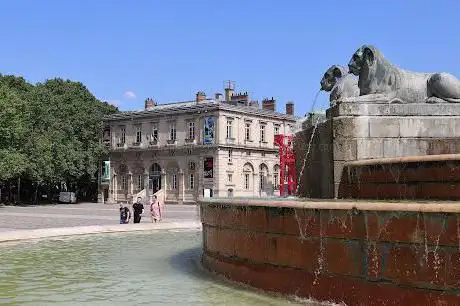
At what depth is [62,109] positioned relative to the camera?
220 feet

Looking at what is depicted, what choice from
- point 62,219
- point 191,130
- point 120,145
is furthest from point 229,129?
point 62,219

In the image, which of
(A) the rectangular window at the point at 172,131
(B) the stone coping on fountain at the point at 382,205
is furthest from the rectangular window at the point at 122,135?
(B) the stone coping on fountain at the point at 382,205

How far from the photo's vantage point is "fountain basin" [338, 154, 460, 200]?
296 inches

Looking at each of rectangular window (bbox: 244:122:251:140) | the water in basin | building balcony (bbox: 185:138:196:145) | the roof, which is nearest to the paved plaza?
the water in basin

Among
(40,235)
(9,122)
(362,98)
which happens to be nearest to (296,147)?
(362,98)

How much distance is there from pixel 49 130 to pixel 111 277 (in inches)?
2263

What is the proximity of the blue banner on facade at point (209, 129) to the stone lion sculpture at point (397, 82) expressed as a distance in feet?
185

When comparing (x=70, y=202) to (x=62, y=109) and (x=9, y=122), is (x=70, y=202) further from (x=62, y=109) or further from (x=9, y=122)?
(x=9, y=122)

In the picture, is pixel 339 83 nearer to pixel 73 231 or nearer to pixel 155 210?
pixel 73 231

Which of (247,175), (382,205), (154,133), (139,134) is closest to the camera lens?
(382,205)

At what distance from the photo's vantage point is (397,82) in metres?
10.5

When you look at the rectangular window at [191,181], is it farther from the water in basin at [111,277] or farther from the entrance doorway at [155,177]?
the water in basin at [111,277]

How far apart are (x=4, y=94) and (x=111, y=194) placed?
27748 millimetres

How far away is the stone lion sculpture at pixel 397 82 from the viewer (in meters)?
10.3
